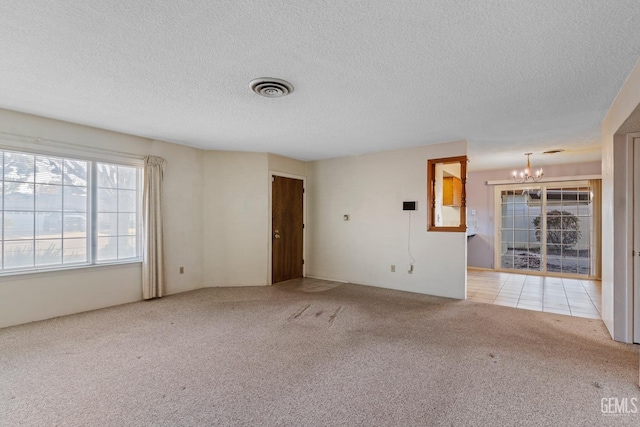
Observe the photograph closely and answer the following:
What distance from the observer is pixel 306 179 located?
6.81 metres

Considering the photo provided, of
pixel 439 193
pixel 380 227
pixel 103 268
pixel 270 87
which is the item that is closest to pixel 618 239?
pixel 439 193

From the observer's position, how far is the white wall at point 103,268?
12.0 feet

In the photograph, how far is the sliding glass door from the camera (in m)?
6.66

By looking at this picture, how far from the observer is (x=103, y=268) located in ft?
14.3

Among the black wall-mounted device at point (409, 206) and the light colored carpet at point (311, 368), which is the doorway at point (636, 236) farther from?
the black wall-mounted device at point (409, 206)

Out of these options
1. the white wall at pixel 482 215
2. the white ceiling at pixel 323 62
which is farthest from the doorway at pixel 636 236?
the white wall at pixel 482 215

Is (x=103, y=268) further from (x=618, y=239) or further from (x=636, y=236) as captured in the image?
(x=636, y=236)

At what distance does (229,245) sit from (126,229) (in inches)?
66.1

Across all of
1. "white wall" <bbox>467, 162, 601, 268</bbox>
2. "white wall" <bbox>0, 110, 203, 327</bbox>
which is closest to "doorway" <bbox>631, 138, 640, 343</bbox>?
"white wall" <bbox>467, 162, 601, 268</bbox>

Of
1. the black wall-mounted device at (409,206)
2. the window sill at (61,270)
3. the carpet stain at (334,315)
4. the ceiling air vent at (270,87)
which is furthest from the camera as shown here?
the black wall-mounted device at (409,206)

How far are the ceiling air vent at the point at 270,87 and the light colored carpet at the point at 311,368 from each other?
2.51 metres

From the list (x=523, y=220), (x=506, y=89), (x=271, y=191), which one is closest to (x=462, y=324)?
(x=506, y=89)

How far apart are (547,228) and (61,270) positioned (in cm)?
905

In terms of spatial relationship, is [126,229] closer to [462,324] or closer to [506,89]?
[462,324]
